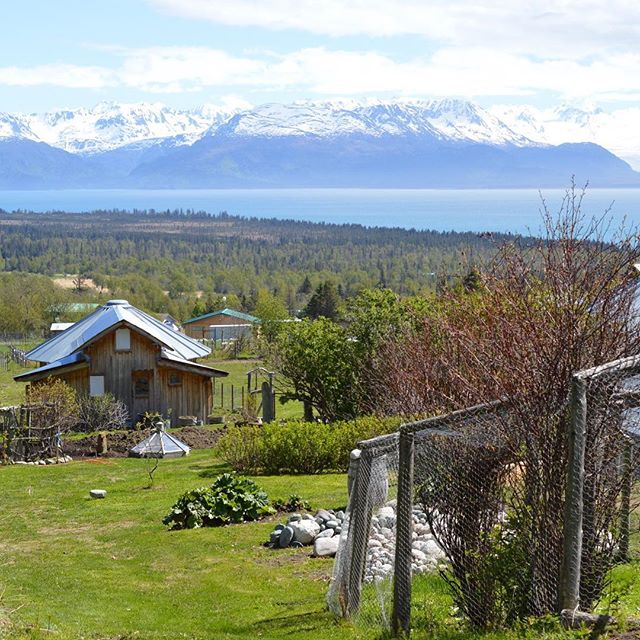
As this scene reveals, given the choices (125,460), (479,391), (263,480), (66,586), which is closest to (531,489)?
(479,391)

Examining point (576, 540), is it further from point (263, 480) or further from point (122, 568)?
point (263, 480)

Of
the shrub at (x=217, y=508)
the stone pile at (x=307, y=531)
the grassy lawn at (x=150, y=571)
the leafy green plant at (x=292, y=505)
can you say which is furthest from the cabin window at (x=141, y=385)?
the stone pile at (x=307, y=531)

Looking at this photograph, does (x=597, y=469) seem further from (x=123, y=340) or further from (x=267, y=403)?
(x=123, y=340)

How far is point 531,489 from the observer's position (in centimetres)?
817

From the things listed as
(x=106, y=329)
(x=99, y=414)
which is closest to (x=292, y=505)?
(x=99, y=414)

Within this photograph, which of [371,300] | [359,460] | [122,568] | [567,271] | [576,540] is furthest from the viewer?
[371,300]

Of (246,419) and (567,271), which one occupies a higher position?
(567,271)

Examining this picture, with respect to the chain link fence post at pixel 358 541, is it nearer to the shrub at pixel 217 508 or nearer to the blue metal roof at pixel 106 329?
the shrub at pixel 217 508

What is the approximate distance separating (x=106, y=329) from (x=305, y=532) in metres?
24.5

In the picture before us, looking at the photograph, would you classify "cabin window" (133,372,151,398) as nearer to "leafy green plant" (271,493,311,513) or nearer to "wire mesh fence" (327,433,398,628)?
"leafy green plant" (271,493,311,513)

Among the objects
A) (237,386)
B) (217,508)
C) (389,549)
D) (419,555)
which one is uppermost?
(389,549)

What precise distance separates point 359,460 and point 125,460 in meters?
18.7

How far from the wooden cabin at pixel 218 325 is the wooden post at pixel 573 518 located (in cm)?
7906

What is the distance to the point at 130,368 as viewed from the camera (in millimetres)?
37938
